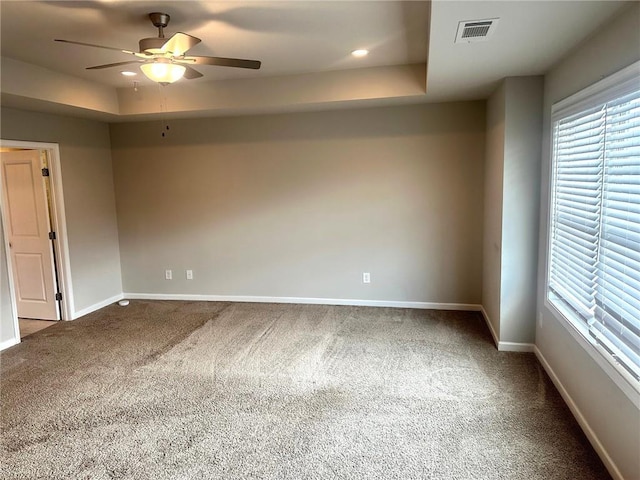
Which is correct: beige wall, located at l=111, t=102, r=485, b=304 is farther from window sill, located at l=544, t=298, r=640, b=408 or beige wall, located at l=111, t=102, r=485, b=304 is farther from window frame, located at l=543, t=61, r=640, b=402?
window sill, located at l=544, t=298, r=640, b=408

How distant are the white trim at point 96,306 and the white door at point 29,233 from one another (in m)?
0.20

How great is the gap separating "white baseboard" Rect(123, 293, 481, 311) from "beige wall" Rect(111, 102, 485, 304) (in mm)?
62

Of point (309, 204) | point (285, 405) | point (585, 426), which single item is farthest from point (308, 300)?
point (585, 426)

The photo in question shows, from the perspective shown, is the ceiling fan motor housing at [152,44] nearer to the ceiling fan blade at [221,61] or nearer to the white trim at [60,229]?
the ceiling fan blade at [221,61]

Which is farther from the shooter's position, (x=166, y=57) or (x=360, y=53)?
(x=360, y=53)

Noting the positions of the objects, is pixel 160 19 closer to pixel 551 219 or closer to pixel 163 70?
pixel 163 70

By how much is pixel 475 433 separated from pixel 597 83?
6.95 feet

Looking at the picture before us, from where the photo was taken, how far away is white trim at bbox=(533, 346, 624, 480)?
81.2 inches

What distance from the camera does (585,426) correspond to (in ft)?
7.87

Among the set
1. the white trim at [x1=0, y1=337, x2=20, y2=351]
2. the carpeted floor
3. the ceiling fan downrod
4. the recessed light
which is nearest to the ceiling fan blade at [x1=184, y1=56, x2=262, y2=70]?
the ceiling fan downrod

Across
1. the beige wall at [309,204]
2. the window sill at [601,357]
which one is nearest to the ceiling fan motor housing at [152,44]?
the beige wall at [309,204]

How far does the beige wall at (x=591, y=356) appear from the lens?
193cm

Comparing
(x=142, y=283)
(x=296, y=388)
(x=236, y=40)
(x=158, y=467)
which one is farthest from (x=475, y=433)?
(x=142, y=283)

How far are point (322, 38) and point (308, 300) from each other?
3.02m
